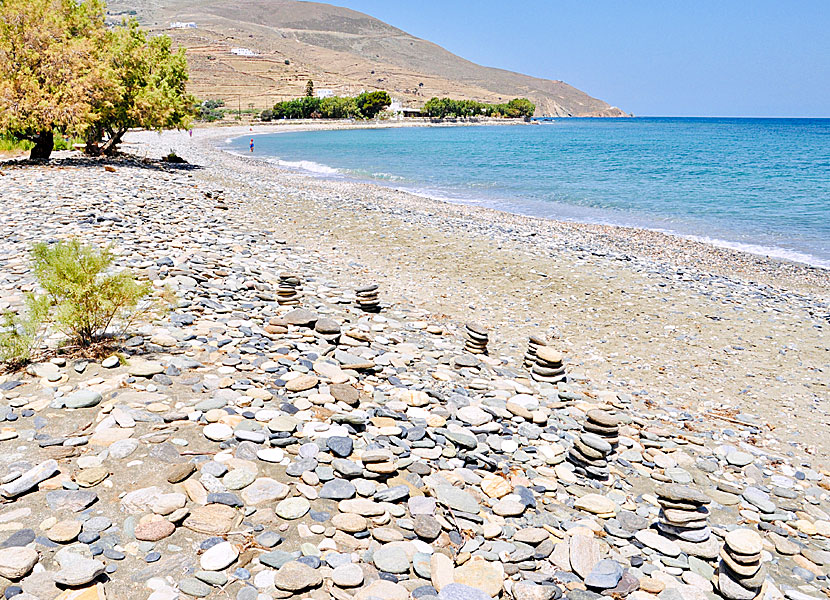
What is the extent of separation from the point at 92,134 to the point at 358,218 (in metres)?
15.4

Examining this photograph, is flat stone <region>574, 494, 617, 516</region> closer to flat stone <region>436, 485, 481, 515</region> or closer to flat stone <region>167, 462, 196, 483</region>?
flat stone <region>436, 485, 481, 515</region>

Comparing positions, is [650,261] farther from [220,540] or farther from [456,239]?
[220,540]

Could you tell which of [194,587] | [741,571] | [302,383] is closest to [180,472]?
[194,587]

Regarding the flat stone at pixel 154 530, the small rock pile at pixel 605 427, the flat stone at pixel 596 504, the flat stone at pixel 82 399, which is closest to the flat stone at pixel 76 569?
the flat stone at pixel 154 530

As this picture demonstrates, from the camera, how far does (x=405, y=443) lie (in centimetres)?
498

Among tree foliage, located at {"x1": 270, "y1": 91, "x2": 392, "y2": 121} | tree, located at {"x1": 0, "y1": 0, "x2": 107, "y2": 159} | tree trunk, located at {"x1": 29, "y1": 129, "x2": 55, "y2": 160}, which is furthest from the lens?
tree foliage, located at {"x1": 270, "y1": 91, "x2": 392, "y2": 121}

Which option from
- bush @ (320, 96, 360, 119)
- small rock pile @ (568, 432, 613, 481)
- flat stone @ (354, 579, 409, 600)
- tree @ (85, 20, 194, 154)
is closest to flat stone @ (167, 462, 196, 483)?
flat stone @ (354, 579, 409, 600)

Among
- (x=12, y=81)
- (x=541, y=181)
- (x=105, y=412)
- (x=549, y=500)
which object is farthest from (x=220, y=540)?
(x=541, y=181)

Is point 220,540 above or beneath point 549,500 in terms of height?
above

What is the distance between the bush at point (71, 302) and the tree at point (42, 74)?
16868mm

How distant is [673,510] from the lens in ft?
14.8

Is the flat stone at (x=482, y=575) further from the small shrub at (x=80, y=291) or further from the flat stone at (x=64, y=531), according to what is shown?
the small shrub at (x=80, y=291)

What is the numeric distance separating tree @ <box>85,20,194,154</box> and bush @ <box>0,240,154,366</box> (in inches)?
734

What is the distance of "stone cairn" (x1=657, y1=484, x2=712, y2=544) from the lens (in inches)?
174
